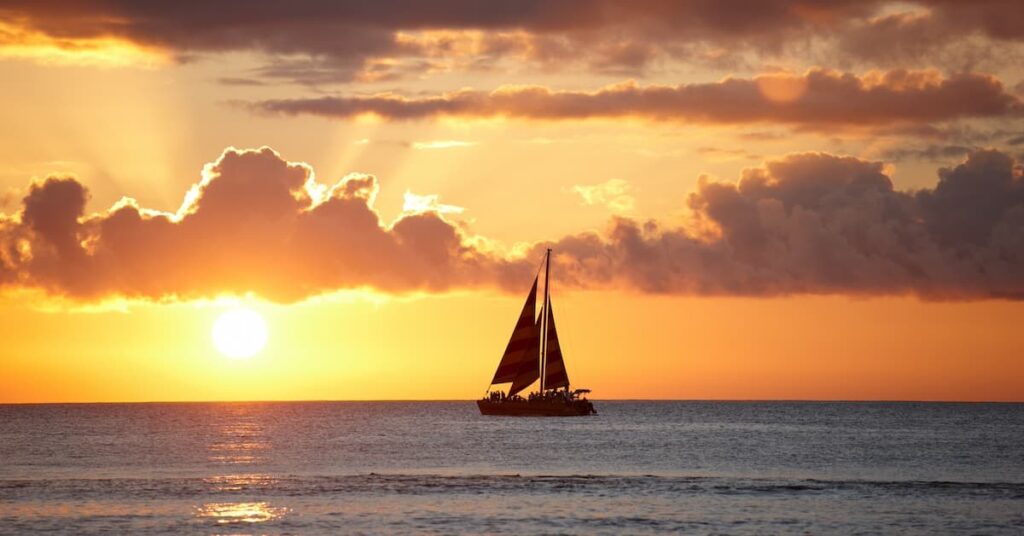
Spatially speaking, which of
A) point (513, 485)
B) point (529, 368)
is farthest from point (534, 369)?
point (513, 485)

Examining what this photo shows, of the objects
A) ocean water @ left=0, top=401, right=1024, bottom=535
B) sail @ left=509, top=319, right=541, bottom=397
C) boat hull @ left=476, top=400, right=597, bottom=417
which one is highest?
sail @ left=509, top=319, right=541, bottom=397

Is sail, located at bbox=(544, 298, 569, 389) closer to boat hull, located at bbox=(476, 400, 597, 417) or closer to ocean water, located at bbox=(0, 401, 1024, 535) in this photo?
boat hull, located at bbox=(476, 400, 597, 417)

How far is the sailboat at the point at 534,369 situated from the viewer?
175625 millimetres

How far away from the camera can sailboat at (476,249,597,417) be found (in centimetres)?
17562

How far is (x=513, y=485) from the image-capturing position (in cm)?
8581

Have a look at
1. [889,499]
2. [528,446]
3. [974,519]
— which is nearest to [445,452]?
[528,446]

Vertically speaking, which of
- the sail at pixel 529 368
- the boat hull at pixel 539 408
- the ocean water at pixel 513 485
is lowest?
the ocean water at pixel 513 485

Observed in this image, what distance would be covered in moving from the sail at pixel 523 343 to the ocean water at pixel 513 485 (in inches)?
935

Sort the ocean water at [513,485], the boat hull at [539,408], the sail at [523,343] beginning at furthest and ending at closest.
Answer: the boat hull at [539,408], the sail at [523,343], the ocean water at [513,485]

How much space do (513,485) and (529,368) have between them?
9346 cm

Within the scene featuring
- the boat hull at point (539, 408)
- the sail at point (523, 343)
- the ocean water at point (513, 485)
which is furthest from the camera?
the boat hull at point (539, 408)

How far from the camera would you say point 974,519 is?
228ft

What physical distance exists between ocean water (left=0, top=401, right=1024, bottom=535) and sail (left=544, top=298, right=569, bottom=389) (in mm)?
23934

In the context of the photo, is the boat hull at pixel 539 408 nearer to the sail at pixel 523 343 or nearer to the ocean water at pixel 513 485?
the sail at pixel 523 343
